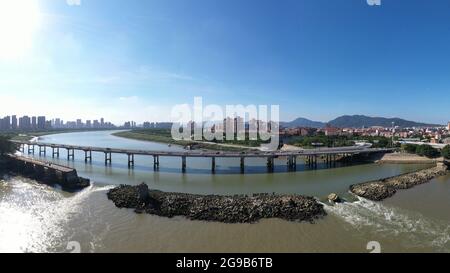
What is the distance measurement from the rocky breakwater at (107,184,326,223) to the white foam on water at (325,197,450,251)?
1275mm

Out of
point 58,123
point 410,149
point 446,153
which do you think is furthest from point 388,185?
point 58,123

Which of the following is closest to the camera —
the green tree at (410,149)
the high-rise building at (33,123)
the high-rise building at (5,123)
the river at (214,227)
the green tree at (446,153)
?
the river at (214,227)

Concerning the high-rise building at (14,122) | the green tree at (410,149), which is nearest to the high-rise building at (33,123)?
the high-rise building at (14,122)

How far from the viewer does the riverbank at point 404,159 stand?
2777cm

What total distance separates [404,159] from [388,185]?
14786 millimetres

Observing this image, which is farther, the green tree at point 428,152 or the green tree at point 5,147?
the green tree at point 428,152

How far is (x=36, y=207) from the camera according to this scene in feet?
42.8

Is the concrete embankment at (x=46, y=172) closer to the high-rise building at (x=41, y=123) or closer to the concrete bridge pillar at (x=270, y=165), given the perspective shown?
the concrete bridge pillar at (x=270, y=165)

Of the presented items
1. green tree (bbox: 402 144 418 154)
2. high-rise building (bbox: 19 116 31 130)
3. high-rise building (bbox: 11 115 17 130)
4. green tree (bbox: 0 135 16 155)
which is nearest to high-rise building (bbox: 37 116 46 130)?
high-rise building (bbox: 19 116 31 130)

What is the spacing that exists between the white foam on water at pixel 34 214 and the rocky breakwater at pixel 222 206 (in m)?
2.51

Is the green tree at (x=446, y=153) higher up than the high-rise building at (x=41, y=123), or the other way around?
the high-rise building at (x=41, y=123)

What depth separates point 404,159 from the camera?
28.5 meters
